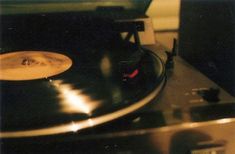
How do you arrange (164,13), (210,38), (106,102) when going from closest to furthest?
(106,102) → (210,38) → (164,13)

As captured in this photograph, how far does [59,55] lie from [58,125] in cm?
39

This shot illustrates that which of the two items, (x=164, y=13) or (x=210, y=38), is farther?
(x=164, y=13)

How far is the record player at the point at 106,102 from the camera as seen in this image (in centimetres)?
48

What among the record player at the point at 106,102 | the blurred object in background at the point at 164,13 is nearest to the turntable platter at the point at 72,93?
the record player at the point at 106,102

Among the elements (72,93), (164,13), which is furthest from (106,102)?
(164,13)

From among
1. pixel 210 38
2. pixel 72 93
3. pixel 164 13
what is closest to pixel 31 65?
pixel 72 93

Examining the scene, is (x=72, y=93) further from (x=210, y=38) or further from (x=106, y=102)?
(x=210, y=38)

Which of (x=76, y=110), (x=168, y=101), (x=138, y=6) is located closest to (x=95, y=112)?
(x=76, y=110)

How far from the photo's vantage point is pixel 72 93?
1.89 feet

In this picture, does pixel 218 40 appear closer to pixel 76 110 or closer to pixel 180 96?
pixel 180 96

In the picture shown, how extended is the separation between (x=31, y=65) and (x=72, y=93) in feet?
0.82

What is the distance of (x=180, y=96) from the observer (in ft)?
1.99

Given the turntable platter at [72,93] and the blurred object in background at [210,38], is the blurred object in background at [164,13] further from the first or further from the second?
the turntable platter at [72,93]

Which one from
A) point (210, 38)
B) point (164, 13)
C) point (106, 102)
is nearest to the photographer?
point (106, 102)
